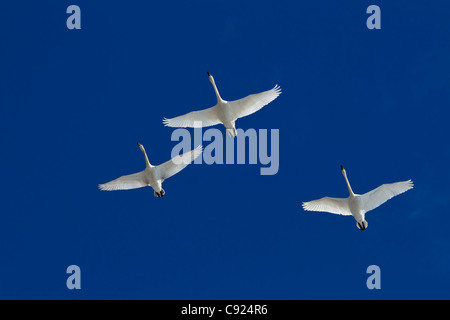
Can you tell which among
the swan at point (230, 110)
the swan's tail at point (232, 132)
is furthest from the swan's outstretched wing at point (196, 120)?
the swan's tail at point (232, 132)

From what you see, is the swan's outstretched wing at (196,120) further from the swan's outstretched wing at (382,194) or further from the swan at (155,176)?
the swan's outstretched wing at (382,194)

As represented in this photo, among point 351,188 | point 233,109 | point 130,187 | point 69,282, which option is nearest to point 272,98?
point 233,109

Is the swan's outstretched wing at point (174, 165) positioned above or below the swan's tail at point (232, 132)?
below

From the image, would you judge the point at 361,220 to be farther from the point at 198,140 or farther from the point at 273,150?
the point at 198,140

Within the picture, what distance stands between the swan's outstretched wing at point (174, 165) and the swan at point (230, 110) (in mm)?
2032

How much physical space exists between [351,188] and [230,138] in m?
6.81

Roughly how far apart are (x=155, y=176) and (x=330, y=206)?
363 inches

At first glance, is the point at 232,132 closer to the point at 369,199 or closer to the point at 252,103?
the point at 252,103

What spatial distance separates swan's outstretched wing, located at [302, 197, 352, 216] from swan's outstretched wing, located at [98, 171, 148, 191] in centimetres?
860

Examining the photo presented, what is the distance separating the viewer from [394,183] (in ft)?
126

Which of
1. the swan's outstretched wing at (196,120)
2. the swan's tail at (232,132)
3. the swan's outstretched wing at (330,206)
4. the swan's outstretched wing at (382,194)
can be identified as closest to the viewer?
the swan's outstretched wing at (382,194)

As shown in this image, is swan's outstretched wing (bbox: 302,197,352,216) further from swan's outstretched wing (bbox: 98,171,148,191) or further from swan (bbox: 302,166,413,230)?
swan's outstretched wing (bbox: 98,171,148,191)

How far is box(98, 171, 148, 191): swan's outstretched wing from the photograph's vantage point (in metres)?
39.8

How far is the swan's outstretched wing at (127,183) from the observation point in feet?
131
